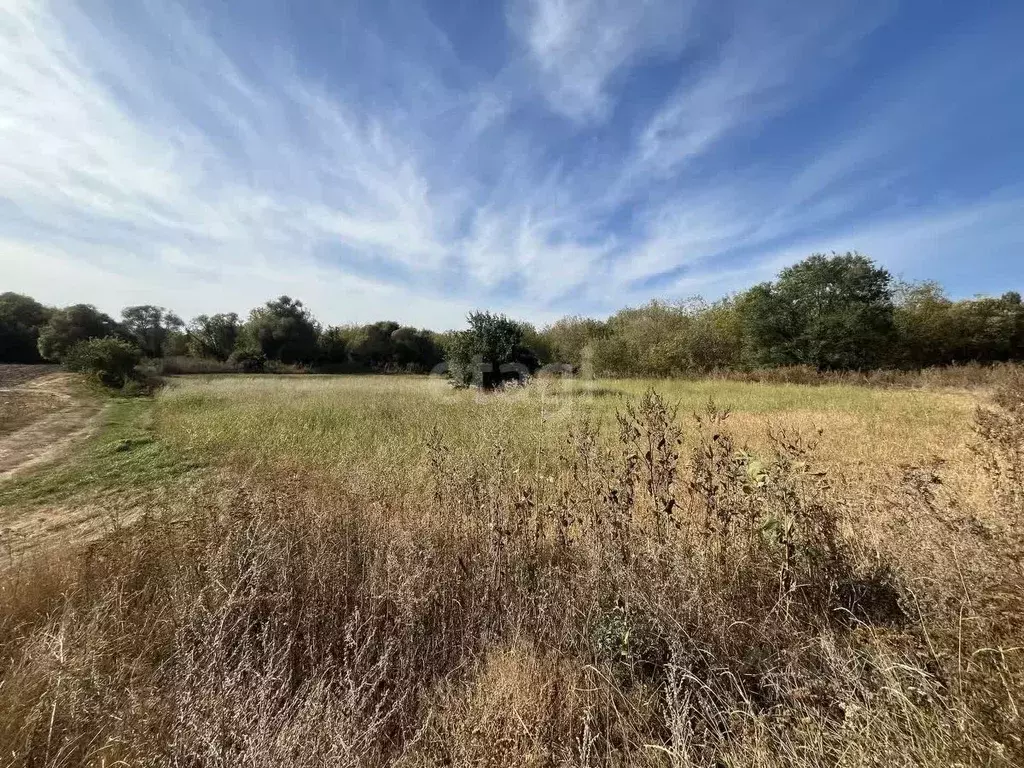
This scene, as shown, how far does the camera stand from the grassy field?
5.49ft

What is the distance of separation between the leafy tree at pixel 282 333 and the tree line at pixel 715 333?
90 mm

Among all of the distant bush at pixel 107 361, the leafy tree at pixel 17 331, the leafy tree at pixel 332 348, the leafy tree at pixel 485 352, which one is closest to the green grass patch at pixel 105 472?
the leafy tree at pixel 485 352

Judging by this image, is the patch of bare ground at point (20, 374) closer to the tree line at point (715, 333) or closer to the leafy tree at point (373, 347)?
the tree line at point (715, 333)

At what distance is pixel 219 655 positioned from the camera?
2.13 meters

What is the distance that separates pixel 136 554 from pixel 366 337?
38221mm

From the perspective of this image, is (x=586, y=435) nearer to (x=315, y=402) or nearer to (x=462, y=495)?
(x=462, y=495)

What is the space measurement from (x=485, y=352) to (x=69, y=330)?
23475 mm

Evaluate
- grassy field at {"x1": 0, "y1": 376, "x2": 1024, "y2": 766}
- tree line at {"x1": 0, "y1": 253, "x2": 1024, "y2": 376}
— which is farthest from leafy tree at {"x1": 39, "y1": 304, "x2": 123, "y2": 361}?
grassy field at {"x1": 0, "y1": 376, "x2": 1024, "y2": 766}

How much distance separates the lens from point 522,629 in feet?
7.86

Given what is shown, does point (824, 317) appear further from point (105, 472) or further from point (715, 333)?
point (105, 472)

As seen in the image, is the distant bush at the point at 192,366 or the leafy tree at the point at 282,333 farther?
the leafy tree at the point at 282,333

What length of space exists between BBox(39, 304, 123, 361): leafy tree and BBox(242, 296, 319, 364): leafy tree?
37.1 feet

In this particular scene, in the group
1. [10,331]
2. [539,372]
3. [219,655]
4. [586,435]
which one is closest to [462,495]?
[586,435]

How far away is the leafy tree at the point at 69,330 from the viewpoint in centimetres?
2067
